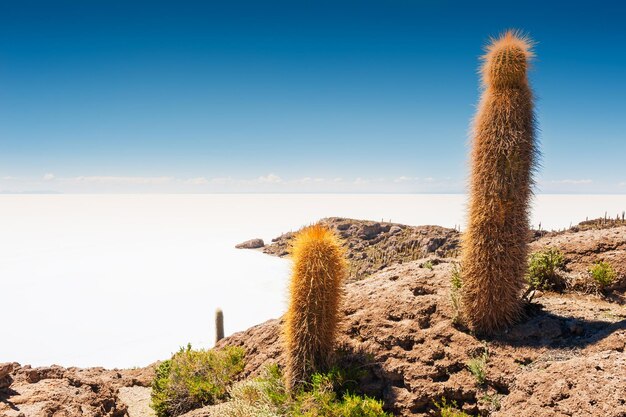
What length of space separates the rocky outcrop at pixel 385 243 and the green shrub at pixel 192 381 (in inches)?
422

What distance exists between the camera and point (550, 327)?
537cm

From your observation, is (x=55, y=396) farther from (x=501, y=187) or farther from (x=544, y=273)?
(x=544, y=273)

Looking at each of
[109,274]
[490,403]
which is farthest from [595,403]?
[109,274]

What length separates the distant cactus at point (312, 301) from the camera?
554 cm

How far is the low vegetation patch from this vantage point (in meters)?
4.84

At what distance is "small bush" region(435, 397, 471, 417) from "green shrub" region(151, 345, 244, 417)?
3385 millimetres

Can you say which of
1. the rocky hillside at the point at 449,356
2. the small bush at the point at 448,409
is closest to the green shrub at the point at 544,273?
the rocky hillside at the point at 449,356

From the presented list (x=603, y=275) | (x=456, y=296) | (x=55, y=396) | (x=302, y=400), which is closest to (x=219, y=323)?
(x=55, y=396)

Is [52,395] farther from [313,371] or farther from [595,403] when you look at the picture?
[595,403]

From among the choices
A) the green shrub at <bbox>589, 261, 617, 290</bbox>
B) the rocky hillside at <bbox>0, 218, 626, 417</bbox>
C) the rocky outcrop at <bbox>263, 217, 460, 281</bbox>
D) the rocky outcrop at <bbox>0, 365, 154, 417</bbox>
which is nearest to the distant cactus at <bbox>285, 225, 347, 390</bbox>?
the rocky hillside at <bbox>0, 218, 626, 417</bbox>

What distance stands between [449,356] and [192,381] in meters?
4.25

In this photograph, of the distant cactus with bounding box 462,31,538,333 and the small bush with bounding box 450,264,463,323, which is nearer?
the distant cactus with bounding box 462,31,538,333

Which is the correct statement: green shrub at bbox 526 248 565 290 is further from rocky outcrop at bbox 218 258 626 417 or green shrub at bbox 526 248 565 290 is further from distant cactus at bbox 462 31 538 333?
distant cactus at bbox 462 31 538 333

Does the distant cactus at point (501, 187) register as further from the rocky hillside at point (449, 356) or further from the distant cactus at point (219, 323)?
the distant cactus at point (219, 323)
